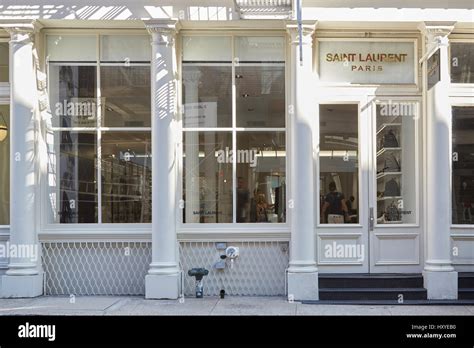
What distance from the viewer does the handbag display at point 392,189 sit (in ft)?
34.2

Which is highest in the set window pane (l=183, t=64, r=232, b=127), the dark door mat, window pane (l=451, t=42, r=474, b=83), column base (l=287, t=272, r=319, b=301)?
window pane (l=451, t=42, r=474, b=83)

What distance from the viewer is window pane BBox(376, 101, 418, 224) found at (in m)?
10.4

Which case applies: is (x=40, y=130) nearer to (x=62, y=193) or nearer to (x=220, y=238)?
(x=62, y=193)

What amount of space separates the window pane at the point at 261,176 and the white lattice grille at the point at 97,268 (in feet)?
6.01

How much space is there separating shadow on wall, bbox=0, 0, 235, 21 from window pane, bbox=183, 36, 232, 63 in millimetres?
509

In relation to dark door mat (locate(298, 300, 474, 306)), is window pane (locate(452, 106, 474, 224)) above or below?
above

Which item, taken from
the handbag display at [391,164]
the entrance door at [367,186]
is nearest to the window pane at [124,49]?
the entrance door at [367,186]

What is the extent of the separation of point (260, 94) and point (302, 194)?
Answer: 189 cm

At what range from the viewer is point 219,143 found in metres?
10.4

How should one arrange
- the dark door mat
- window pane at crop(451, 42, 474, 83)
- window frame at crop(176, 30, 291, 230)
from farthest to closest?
window pane at crop(451, 42, 474, 83) → window frame at crop(176, 30, 291, 230) → the dark door mat

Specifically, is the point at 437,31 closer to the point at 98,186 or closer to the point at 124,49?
the point at 124,49

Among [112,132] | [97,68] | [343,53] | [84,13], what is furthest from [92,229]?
[343,53]

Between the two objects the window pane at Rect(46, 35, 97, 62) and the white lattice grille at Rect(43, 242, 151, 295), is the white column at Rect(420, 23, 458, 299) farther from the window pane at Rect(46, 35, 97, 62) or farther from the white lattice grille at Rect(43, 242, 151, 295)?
the window pane at Rect(46, 35, 97, 62)

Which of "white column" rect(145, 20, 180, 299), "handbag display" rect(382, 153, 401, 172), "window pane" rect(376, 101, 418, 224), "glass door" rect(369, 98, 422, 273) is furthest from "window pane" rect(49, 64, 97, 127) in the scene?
"handbag display" rect(382, 153, 401, 172)
